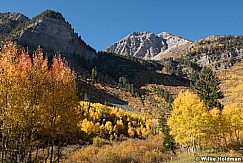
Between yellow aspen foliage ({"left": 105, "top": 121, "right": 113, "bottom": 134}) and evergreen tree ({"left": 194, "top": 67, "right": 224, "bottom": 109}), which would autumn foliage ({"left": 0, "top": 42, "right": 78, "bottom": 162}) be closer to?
evergreen tree ({"left": 194, "top": 67, "right": 224, "bottom": 109})

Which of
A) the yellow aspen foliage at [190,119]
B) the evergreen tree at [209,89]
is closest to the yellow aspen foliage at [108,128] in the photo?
the evergreen tree at [209,89]

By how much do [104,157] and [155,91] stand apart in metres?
136

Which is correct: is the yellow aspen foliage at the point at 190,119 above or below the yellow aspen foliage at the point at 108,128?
above

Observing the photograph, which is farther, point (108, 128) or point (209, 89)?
point (108, 128)

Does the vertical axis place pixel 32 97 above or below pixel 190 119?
above

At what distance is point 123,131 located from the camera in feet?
213

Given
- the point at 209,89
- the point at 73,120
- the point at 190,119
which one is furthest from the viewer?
the point at 209,89

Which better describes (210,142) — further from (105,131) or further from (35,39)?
(35,39)

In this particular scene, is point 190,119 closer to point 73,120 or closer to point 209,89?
point 209,89

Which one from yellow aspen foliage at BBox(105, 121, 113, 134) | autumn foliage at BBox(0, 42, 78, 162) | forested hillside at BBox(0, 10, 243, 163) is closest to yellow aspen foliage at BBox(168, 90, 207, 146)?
forested hillside at BBox(0, 10, 243, 163)

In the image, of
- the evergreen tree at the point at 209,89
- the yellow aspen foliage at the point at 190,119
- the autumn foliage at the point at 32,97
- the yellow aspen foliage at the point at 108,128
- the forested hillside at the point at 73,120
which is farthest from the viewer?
the yellow aspen foliage at the point at 108,128

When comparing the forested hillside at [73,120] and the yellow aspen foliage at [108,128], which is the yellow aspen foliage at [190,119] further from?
the yellow aspen foliage at [108,128]

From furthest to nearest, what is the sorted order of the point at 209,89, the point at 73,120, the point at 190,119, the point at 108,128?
the point at 108,128 → the point at 209,89 → the point at 190,119 → the point at 73,120

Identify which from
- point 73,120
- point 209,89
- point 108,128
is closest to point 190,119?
point 209,89
